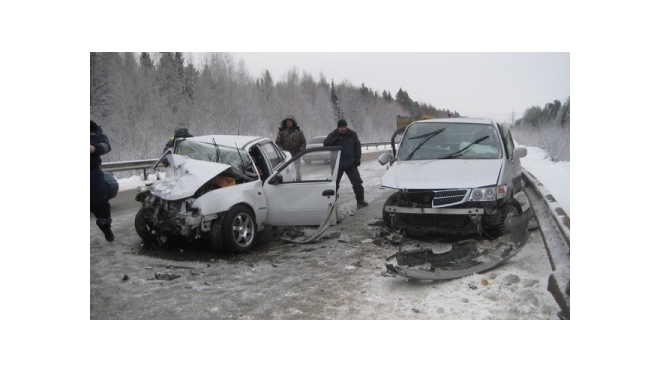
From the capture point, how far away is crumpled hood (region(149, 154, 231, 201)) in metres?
5.61

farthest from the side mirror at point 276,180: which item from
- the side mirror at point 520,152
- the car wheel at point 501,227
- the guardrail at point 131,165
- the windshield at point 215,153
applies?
the side mirror at point 520,152

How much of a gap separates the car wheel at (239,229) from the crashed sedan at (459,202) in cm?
176

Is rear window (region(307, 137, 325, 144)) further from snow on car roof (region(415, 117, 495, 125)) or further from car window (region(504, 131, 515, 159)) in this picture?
car window (region(504, 131, 515, 159))

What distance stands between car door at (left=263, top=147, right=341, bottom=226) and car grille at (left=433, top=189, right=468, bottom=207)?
137 centimetres

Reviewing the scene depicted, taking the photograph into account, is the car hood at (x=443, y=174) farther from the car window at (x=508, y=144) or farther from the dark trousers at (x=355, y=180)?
the dark trousers at (x=355, y=180)

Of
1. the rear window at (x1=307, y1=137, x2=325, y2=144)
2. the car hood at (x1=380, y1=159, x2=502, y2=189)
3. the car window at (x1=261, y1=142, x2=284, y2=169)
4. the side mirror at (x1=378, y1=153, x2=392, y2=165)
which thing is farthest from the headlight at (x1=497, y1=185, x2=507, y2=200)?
the rear window at (x1=307, y1=137, x2=325, y2=144)

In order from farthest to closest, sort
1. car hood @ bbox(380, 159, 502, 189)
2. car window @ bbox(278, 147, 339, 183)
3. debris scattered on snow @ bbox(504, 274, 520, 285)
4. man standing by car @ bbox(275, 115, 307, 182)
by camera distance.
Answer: man standing by car @ bbox(275, 115, 307, 182) → car window @ bbox(278, 147, 339, 183) → car hood @ bbox(380, 159, 502, 189) → debris scattered on snow @ bbox(504, 274, 520, 285)

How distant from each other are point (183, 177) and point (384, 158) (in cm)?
299

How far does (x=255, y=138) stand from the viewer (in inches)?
277

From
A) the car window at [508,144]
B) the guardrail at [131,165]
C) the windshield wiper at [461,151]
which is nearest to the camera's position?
the guardrail at [131,165]

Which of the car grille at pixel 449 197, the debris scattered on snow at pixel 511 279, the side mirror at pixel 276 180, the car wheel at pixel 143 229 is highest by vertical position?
the side mirror at pixel 276 180

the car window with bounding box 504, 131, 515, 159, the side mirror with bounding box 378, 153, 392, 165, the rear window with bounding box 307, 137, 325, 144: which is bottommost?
the side mirror with bounding box 378, 153, 392, 165

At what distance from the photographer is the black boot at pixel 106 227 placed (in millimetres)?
5996
